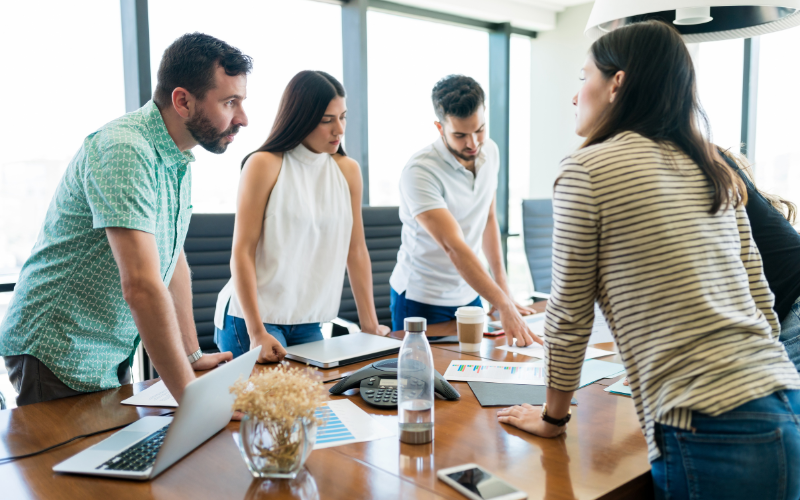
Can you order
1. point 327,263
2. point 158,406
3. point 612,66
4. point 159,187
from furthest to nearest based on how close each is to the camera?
point 327,263 → point 159,187 → point 158,406 → point 612,66

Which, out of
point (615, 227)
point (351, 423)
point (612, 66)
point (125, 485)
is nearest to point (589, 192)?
point (615, 227)

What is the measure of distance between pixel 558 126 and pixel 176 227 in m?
3.95

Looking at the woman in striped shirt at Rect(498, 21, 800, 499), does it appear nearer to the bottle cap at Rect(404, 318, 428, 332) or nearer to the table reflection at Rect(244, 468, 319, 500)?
the bottle cap at Rect(404, 318, 428, 332)

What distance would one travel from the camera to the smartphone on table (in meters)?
0.93

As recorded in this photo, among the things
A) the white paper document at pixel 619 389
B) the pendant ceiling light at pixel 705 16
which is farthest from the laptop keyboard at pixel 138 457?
the pendant ceiling light at pixel 705 16

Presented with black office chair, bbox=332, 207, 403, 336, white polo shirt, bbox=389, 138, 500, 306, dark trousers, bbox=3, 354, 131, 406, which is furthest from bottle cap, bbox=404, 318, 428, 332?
black office chair, bbox=332, 207, 403, 336

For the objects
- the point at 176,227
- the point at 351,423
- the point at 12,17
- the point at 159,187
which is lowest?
the point at 351,423

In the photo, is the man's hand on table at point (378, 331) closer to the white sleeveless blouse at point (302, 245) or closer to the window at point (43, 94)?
the white sleeveless blouse at point (302, 245)

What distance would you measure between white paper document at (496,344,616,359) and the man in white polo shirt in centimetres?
30

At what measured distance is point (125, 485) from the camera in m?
1.00

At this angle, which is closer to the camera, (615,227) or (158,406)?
(615,227)

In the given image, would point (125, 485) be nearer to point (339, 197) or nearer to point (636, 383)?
point (636, 383)

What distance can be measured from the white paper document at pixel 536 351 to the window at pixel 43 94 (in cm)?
220

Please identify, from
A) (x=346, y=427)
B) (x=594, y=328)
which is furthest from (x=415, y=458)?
(x=594, y=328)
